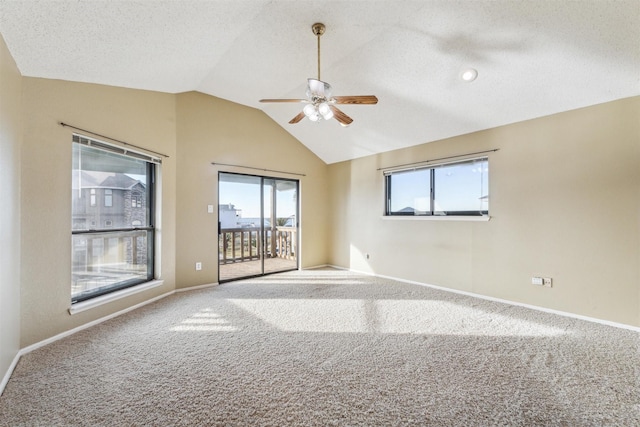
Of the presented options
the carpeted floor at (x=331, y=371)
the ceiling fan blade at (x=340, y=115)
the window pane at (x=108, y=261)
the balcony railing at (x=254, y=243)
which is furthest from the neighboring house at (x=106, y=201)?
the ceiling fan blade at (x=340, y=115)

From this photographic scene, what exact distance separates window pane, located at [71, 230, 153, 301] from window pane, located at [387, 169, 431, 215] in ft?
12.9

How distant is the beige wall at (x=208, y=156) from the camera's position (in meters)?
4.14

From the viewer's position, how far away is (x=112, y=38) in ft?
7.46

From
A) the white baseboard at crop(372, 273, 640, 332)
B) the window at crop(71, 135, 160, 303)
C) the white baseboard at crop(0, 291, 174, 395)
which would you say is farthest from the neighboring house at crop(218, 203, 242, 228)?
the white baseboard at crop(372, 273, 640, 332)

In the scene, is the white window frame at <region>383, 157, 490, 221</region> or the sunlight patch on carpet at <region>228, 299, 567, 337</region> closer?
the sunlight patch on carpet at <region>228, 299, 567, 337</region>

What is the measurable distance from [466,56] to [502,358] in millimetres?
2846

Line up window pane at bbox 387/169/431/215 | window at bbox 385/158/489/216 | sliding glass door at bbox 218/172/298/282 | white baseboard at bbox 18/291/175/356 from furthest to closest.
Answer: sliding glass door at bbox 218/172/298/282 → window pane at bbox 387/169/431/215 → window at bbox 385/158/489/216 → white baseboard at bbox 18/291/175/356

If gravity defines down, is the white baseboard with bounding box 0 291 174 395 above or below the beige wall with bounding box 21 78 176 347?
below

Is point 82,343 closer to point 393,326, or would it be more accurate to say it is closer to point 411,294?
point 393,326

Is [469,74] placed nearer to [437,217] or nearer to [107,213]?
[437,217]

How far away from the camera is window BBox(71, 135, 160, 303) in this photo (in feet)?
9.39

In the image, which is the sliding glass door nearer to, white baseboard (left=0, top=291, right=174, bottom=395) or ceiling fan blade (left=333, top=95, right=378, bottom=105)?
→ white baseboard (left=0, top=291, right=174, bottom=395)

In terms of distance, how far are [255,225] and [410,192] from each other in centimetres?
283

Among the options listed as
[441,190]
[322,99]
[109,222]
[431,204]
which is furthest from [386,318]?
[109,222]
